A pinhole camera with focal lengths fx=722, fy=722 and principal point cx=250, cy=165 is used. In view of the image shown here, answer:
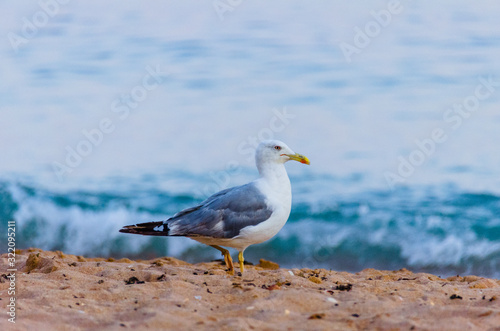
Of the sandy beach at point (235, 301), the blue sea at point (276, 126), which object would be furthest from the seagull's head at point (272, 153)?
the blue sea at point (276, 126)

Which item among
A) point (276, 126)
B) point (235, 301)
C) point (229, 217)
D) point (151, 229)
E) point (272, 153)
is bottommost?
point (235, 301)

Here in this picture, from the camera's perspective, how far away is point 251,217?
592cm

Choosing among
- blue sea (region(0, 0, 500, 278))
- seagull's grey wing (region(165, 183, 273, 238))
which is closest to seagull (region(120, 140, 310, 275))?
seagull's grey wing (region(165, 183, 273, 238))

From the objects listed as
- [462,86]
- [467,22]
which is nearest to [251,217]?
[462,86]

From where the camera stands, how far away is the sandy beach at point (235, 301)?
13.5ft

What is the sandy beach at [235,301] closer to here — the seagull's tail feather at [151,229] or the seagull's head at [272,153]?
the seagull's tail feather at [151,229]

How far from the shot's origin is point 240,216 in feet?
19.4

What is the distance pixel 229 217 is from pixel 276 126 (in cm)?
679

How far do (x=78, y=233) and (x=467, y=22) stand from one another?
11422mm

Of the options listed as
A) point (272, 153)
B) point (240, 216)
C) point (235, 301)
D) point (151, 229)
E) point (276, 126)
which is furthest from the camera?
point (276, 126)

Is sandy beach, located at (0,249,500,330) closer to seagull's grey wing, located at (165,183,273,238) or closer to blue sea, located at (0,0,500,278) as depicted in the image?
seagull's grey wing, located at (165,183,273,238)

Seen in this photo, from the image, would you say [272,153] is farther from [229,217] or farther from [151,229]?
[151,229]

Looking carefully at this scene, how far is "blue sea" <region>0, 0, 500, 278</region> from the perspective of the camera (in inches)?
376

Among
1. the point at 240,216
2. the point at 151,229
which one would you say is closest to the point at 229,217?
the point at 240,216
